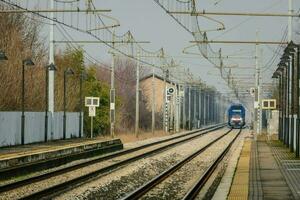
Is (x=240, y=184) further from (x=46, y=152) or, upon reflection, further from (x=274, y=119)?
(x=274, y=119)

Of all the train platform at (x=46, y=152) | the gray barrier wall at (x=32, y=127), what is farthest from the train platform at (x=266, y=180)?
the gray barrier wall at (x=32, y=127)

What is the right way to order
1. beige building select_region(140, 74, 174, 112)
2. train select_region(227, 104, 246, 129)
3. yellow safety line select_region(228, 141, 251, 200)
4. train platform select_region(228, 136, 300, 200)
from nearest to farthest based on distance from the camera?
yellow safety line select_region(228, 141, 251, 200) < train platform select_region(228, 136, 300, 200) < train select_region(227, 104, 246, 129) < beige building select_region(140, 74, 174, 112)

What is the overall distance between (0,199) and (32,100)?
3109 centimetres

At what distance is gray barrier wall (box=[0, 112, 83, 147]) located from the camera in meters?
33.8

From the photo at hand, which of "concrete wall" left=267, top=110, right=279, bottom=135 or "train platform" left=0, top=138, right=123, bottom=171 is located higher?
"concrete wall" left=267, top=110, right=279, bottom=135

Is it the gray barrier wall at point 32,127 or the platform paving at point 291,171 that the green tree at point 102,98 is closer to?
the gray barrier wall at point 32,127

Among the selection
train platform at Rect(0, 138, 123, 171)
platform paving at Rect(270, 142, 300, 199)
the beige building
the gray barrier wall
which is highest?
the beige building

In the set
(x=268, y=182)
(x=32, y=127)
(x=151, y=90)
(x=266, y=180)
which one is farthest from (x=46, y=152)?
(x=151, y=90)

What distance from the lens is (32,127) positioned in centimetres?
3756

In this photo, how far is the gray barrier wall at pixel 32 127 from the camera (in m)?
33.8

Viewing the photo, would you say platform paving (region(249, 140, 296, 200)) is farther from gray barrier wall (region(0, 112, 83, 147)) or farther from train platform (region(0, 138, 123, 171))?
gray barrier wall (region(0, 112, 83, 147))

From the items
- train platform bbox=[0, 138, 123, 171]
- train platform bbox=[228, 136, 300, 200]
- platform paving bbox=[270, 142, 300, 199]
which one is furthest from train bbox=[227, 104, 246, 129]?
train platform bbox=[228, 136, 300, 200]

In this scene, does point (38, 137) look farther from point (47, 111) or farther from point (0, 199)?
point (0, 199)

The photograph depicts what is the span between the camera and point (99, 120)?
59.7 meters
